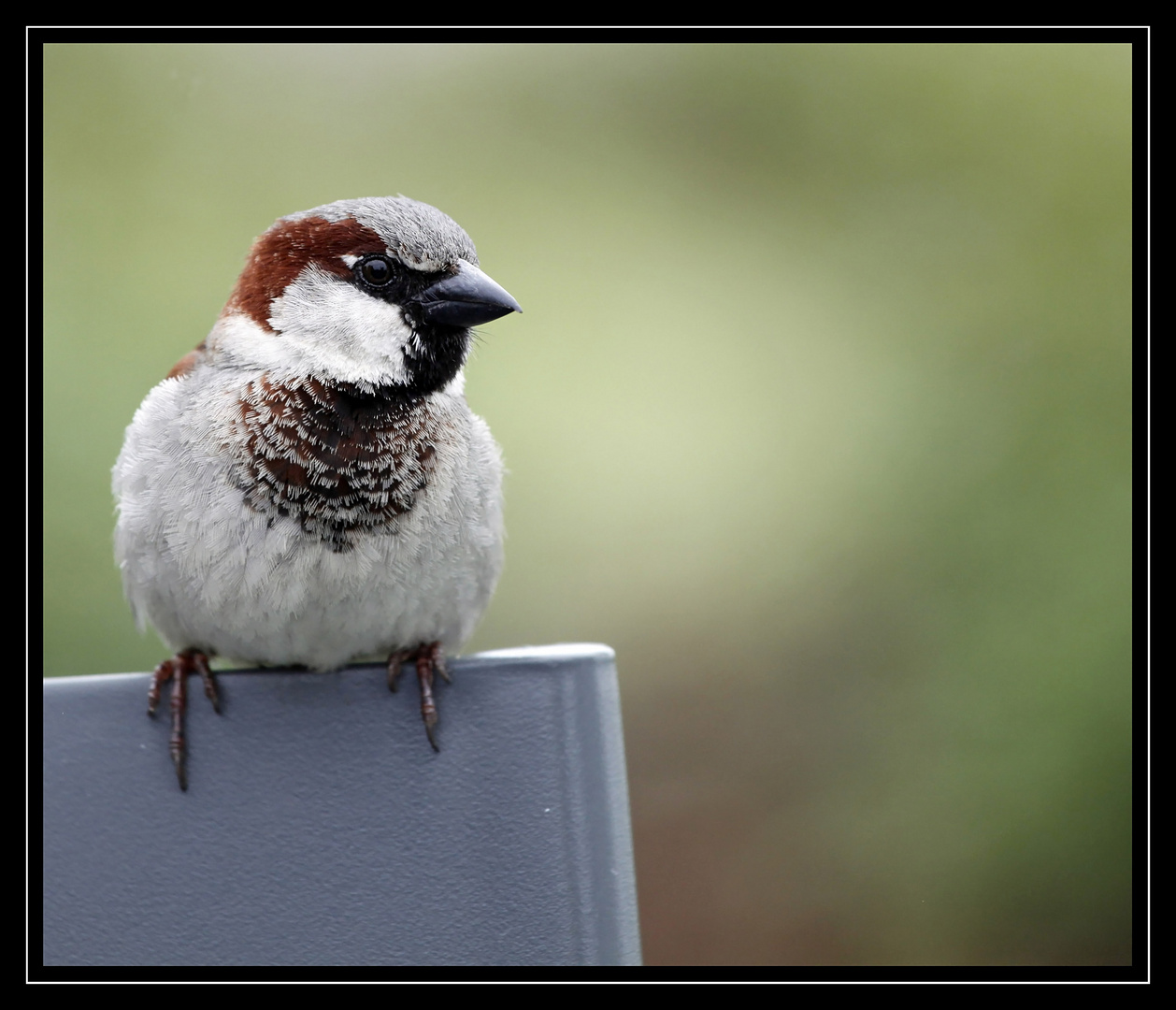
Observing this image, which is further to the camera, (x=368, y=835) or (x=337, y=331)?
(x=337, y=331)

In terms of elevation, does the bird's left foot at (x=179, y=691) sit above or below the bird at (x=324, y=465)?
below

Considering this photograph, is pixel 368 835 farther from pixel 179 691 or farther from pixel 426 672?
pixel 179 691

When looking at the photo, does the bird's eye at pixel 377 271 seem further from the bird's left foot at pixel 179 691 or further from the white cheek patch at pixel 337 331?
the bird's left foot at pixel 179 691

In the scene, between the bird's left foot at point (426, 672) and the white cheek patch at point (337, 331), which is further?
the white cheek patch at point (337, 331)

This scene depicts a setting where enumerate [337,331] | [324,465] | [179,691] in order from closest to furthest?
[179,691] < [324,465] < [337,331]

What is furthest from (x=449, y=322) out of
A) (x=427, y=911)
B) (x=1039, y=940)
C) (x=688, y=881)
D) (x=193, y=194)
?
(x=1039, y=940)

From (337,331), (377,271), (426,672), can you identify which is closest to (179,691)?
(426,672)

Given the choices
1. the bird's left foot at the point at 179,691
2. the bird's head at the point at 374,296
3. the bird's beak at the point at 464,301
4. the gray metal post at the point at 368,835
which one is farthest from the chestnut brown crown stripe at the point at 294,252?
the gray metal post at the point at 368,835
